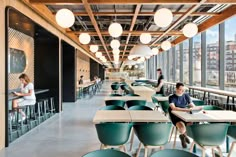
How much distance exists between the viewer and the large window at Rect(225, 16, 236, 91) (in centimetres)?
786

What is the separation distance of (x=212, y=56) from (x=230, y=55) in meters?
1.51

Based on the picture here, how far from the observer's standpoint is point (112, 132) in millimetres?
3215

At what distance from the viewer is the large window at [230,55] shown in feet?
25.8

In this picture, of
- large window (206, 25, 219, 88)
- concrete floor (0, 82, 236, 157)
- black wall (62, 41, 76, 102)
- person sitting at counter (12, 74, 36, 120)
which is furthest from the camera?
black wall (62, 41, 76, 102)

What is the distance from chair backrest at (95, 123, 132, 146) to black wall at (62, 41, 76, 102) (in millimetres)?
8360

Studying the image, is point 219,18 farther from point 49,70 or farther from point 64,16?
point 49,70

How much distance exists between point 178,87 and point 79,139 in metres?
2.21

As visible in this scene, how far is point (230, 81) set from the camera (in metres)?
8.04

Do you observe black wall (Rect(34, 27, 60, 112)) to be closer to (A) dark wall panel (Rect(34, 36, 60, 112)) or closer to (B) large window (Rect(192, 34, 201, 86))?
(A) dark wall panel (Rect(34, 36, 60, 112))

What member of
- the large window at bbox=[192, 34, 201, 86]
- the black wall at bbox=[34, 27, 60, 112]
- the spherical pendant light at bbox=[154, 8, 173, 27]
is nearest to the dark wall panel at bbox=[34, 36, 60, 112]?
the black wall at bbox=[34, 27, 60, 112]

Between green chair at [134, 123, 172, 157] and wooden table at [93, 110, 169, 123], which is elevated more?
wooden table at [93, 110, 169, 123]

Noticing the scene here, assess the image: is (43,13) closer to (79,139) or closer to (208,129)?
(79,139)

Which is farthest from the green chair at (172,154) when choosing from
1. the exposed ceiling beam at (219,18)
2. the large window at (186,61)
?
the large window at (186,61)

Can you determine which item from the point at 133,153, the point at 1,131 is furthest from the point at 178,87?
the point at 1,131
